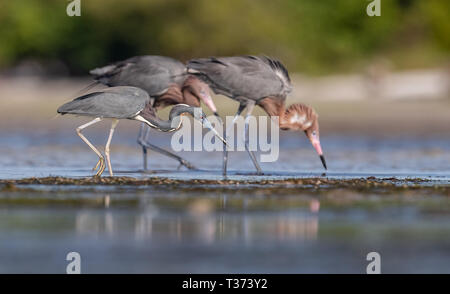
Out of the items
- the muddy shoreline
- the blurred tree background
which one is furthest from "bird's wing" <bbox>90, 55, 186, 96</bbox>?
the blurred tree background

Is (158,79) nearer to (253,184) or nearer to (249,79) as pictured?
(249,79)

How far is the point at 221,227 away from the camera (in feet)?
29.8

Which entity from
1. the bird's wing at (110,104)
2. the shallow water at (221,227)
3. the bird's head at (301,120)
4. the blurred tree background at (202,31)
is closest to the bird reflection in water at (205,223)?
the shallow water at (221,227)

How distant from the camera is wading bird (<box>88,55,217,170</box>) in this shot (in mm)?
15070

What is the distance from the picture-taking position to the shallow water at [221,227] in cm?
758

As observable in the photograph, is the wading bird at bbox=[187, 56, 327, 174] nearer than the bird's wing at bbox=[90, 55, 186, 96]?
Yes

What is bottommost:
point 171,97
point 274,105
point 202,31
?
point 274,105

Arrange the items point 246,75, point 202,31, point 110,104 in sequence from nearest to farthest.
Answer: point 110,104 < point 246,75 < point 202,31

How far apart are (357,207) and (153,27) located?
40.0 m

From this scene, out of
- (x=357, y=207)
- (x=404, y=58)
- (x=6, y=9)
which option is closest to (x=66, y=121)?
(x=357, y=207)

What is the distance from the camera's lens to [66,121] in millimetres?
28875

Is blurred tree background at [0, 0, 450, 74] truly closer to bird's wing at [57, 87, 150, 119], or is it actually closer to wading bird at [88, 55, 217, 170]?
wading bird at [88, 55, 217, 170]

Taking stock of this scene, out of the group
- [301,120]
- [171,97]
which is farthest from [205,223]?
[171,97]

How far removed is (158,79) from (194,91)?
60 centimetres
